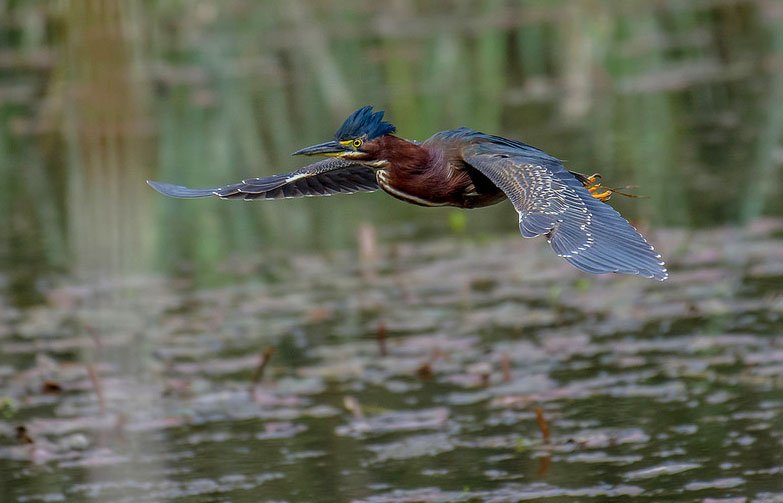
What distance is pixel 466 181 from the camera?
5.84 metres

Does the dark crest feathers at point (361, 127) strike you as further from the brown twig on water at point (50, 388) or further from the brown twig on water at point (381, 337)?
the brown twig on water at point (50, 388)

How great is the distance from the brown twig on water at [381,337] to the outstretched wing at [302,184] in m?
1.62

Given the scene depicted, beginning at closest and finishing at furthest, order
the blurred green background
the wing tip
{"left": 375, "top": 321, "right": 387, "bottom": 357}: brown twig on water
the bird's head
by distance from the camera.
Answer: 1. the bird's head
2. the wing tip
3. {"left": 375, "top": 321, "right": 387, "bottom": 357}: brown twig on water
4. the blurred green background

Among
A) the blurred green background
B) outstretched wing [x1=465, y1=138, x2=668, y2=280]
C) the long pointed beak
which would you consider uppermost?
the blurred green background

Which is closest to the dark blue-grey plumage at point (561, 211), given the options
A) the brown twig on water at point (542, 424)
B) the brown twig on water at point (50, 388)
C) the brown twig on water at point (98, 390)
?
the brown twig on water at point (542, 424)

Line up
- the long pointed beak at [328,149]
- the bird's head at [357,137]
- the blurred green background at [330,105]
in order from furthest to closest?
the blurred green background at [330,105], the bird's head at [357,137], the long pointed beak at [328,149]

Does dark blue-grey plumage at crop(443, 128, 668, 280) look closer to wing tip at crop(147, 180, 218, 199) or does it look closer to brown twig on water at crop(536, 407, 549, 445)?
wing tip at crop(147, 180, 218, 199)

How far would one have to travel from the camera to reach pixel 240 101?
15211 millimetres

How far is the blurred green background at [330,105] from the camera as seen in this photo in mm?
10516

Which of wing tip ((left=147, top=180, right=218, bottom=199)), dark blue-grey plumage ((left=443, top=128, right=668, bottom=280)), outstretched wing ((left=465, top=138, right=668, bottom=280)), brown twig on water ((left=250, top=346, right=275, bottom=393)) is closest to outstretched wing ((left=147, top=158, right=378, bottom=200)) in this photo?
wing tip ((left=147, top=180, right=218, bottom=199))

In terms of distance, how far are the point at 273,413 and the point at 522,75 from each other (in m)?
9.03

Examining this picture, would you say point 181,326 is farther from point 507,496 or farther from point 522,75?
point 522,75

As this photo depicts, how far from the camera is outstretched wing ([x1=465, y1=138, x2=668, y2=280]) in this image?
15.9 ft

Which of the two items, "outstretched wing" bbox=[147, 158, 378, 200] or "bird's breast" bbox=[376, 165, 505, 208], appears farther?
"outstretched wing" bbox=[147, 158, 378, 200]
